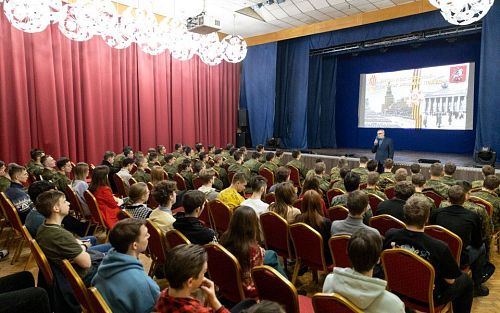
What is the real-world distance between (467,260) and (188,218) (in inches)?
94.6

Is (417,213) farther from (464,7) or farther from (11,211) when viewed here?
(464,7)

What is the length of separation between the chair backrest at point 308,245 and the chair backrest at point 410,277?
596 millimetres

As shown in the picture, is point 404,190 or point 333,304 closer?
point 333,304

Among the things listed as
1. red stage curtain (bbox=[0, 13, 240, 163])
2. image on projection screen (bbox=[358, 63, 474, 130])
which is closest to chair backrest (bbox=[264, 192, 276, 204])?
red stage curtain (bbox=[0, 13, 240, 163])

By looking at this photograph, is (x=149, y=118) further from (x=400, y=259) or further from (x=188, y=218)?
(x=400, y=259)

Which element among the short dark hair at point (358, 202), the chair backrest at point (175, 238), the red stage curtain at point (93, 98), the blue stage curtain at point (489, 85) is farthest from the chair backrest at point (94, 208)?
the blue stage curtain at point (489, 85)

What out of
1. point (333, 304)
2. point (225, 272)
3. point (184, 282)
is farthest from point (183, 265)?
point (225, 272)

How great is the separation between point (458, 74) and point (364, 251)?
10550 mm

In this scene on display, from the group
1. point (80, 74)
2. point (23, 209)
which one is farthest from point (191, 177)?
point (80, 74)

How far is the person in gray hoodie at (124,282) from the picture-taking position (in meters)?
1.77

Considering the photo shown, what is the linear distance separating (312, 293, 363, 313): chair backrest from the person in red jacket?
301 centimetres

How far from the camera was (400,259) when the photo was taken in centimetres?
231

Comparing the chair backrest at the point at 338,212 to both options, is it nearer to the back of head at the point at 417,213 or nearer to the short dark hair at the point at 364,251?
the back of head at the point at 417,213

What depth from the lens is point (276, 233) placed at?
132 inches
